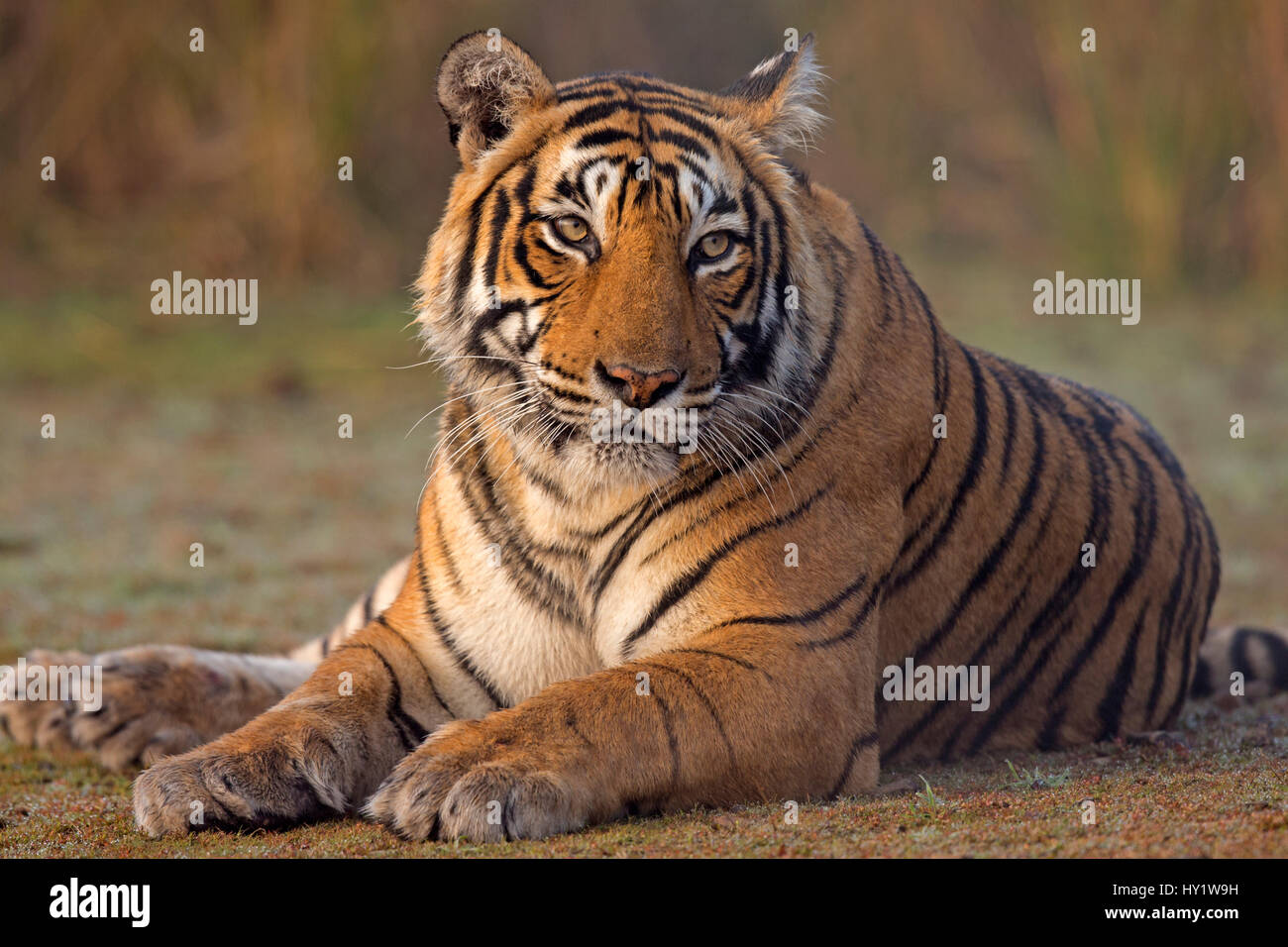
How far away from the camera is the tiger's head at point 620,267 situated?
104 inches

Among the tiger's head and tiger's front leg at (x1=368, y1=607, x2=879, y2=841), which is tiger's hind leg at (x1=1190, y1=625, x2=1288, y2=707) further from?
the tiger's head

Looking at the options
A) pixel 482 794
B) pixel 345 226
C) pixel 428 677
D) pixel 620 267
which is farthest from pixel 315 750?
pixel 345 226

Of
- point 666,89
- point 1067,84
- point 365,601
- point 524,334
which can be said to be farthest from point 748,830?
point 1067,84

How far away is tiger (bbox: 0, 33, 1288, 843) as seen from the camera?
2.58 m

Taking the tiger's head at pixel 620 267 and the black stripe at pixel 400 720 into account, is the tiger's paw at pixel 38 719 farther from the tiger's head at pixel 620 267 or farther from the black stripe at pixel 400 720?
the tiger's head at pixel 620 267

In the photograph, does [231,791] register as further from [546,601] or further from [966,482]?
[966,482]

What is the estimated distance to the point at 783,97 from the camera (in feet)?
10.0

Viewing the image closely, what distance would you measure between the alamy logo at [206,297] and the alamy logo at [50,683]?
6.17 meters

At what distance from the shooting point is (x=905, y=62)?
40.6 feet

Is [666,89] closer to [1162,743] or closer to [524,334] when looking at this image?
[524,334]

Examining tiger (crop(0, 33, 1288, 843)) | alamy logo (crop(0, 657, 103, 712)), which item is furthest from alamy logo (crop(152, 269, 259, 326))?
tiger (crop(0, 33, 1288, 843))

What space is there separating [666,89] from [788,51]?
1.02 ft

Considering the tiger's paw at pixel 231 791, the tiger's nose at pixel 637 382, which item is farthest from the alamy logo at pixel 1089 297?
the tiger's paw at pixel 231 791
